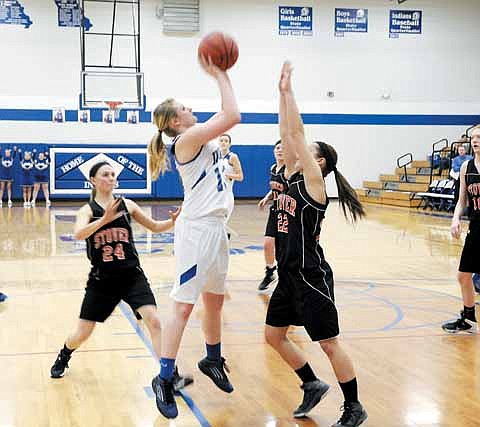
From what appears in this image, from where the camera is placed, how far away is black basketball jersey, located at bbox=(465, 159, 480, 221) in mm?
5598

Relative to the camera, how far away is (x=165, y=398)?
12.1 feet

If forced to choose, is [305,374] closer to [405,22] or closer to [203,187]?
[203,187]

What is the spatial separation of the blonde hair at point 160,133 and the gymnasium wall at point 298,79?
1652 centimetres

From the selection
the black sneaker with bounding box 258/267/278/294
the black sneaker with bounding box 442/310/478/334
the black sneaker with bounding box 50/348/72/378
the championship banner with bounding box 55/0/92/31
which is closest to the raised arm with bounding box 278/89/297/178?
the black sneaker with bounding box 50/348/72/378

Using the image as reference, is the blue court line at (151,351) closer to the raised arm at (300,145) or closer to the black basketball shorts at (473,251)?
the raised arm at (300,145)

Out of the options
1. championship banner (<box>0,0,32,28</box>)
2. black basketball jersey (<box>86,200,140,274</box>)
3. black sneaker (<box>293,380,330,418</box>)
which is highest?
championship banner (<box>0,0,32,28</box>)

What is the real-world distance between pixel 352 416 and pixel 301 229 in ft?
3.15

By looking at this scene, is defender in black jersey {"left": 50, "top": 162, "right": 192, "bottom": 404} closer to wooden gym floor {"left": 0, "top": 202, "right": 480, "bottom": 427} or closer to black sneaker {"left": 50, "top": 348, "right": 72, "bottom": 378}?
black sneaker {"left": 50, "top": 348, "right": 72, "bottom": 378}

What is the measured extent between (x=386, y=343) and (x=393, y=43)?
18086 millimetres

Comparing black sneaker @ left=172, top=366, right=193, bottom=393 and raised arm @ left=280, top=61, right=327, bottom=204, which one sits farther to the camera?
black sneaker @ left=172, top=366, right=193, bottom=393

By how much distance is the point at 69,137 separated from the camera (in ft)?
65.6

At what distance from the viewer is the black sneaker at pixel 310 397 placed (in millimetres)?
3768

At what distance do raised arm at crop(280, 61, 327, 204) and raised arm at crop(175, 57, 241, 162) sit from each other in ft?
0.84

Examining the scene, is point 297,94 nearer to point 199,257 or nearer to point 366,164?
point 366,164
